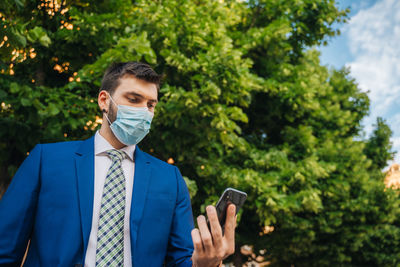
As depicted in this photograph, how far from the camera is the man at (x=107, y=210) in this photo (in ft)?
5.92

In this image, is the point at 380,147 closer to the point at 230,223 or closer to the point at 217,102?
the point at 217,102

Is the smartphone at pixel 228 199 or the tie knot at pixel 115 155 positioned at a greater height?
the tie knot at pixel 115 155

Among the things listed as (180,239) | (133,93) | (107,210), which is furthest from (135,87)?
(180,239)

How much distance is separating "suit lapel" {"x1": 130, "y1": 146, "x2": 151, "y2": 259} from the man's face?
34 centimetres

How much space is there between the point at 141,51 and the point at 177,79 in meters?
1.62

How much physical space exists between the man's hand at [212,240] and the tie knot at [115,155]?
2.57ft

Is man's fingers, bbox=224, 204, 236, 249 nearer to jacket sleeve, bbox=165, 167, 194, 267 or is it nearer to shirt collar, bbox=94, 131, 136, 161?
jacket sleeve, bbox=165, 167, 194, 267

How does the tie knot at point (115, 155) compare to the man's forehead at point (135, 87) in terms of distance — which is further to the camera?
the man's forehead at point (135, 87)

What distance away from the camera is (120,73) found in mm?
2398

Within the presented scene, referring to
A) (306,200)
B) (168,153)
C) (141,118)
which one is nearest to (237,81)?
(168,153)

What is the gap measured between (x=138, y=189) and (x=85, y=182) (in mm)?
299

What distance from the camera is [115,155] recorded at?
2.19 metres

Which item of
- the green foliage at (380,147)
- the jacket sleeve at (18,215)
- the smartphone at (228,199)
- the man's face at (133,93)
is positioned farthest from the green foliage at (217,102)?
the green foliage at (380,147)

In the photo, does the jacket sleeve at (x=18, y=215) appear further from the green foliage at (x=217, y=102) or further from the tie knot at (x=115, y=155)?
the green foliage at (x=217, y=102)
